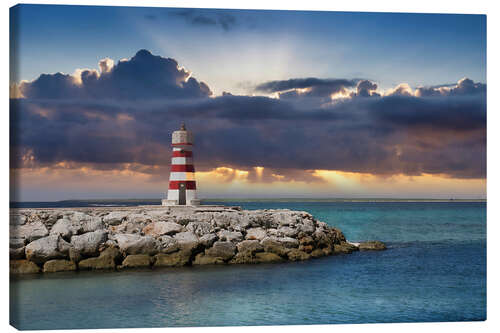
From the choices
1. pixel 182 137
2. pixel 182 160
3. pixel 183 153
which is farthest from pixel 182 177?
pixel 182 137

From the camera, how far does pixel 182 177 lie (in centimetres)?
1176

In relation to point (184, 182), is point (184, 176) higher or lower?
higher

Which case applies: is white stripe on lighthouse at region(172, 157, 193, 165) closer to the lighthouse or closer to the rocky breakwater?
the lighthouse

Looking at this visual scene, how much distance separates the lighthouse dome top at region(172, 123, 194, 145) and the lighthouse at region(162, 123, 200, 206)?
47mm

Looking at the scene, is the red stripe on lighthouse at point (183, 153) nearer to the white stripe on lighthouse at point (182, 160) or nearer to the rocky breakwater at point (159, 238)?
the white stripe on lighthouse at point (182, 160)

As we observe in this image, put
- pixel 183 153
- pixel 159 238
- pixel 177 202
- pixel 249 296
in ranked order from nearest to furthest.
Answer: pixel 249 296
pixel 159 238
pixel 183 153
pixel 177 202

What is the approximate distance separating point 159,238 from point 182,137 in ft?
7.64

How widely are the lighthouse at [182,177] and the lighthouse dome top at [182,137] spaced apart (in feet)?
0.16

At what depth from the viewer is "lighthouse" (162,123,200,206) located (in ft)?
38.4

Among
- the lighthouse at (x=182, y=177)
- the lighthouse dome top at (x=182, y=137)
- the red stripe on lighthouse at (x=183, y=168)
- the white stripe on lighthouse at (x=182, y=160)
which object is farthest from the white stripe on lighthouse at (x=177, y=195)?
the lighthouse dome top at (x=182, y=137)

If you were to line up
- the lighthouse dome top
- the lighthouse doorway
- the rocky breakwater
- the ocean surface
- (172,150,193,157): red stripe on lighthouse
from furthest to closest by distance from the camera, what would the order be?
1. the lighthouse doorway
2. (172,150,193,157): red stripe on lighthouse
3. the lighthouse dome top
4. the rocky breakwater
5. the ocean surface

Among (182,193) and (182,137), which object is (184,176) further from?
(182,137)

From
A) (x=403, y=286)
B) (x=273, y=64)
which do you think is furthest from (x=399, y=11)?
(x=403, y=286)

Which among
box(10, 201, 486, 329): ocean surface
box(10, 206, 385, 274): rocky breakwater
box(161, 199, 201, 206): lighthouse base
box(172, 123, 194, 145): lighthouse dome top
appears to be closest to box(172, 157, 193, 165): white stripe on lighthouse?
box(172, 123, 194, 145): lighthouse dome top
